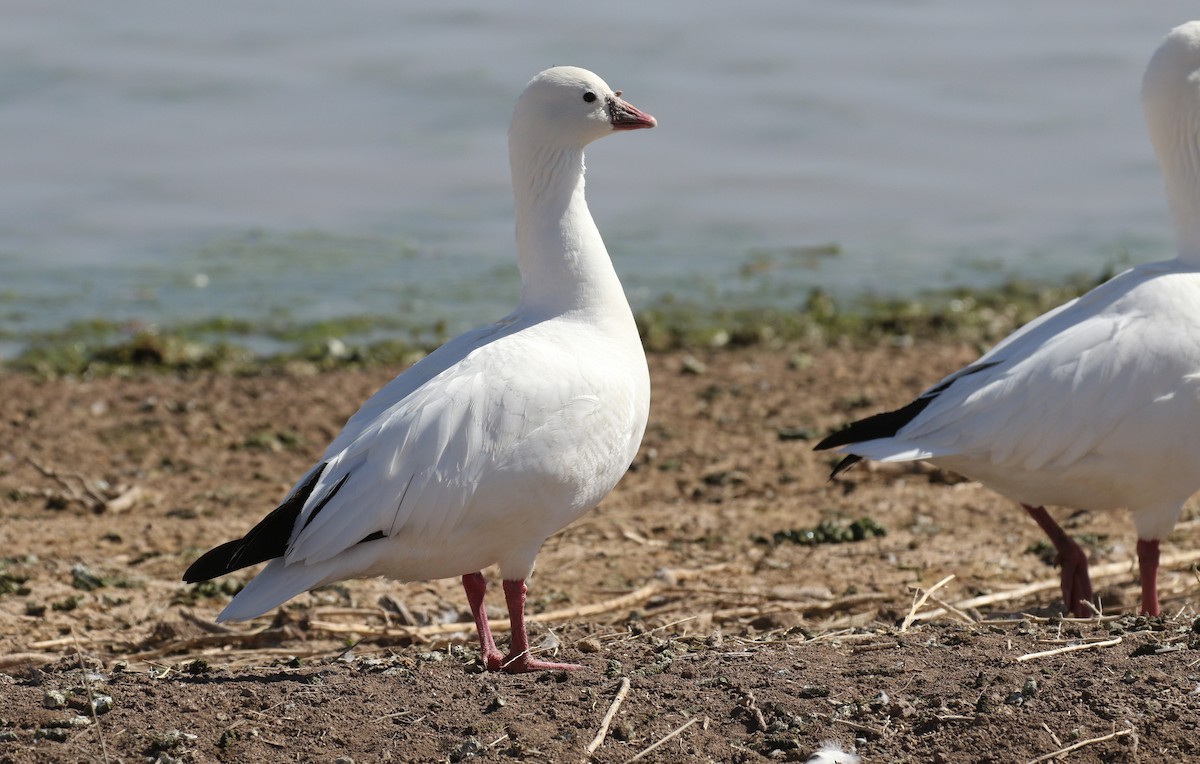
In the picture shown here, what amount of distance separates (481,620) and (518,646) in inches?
7.6

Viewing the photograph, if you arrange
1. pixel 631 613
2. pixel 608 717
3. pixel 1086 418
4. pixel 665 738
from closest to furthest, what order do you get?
pixel 665 738 < pixel 608 717 < pixel 1086 418 < pixel 631 613

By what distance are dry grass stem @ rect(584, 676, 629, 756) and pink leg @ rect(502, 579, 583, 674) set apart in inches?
17.8

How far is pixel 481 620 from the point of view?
5547mm

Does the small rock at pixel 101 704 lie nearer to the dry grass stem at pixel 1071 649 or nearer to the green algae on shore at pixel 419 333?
the dry grass stem at pixel 1071 649

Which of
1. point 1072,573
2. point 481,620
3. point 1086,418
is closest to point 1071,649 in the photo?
point 1086,418

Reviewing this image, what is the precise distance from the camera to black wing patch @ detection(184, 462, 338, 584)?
199 inches

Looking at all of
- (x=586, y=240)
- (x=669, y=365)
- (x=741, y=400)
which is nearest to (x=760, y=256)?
(x=669, y=365)

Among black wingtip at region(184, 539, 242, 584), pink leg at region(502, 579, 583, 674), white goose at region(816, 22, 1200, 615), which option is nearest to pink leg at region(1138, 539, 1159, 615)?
white goose at region(816, 22, 1200, 615)

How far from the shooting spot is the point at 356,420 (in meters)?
5.56

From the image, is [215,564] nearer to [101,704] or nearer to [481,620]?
[101,704]

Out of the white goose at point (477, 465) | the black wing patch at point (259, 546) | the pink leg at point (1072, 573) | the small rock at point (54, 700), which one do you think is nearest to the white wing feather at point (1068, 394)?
the pink leg at point (1072, 573)

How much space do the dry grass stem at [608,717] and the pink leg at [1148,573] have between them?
2551 millimetres

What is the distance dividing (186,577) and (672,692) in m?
1.64

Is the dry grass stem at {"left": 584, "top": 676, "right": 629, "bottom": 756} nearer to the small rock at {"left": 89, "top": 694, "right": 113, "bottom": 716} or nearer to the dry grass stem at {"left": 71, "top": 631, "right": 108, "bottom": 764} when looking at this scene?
the dry grass stem at {"left": 71, "top": 631, "right": 108, "bottom": 764}
